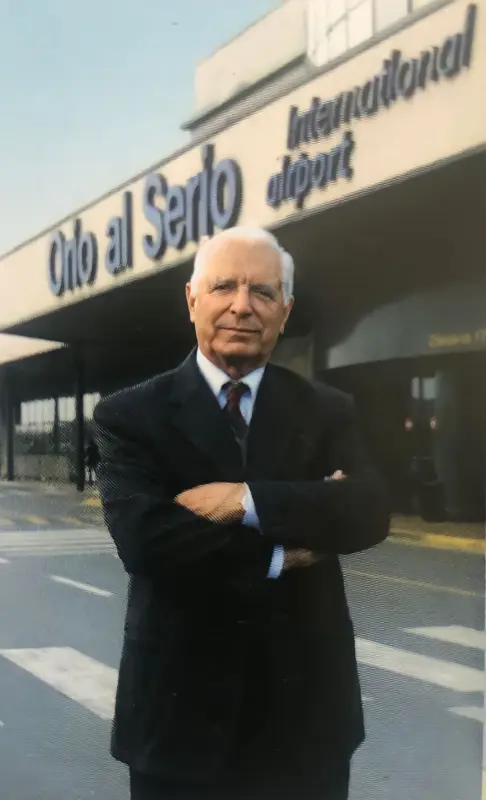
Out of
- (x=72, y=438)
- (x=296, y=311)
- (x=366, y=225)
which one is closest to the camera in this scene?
(x=296, y=311)

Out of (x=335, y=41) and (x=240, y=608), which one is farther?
(x=335, y=41)

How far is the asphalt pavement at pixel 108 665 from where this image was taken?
9.38 ft

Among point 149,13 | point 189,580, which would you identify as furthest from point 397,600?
point 149,13

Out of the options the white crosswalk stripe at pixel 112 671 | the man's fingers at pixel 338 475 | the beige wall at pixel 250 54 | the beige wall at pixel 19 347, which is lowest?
the white crosswalk stripe at pixel 112 671

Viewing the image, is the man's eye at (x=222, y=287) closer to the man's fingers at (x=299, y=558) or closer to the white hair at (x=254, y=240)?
the white hair at (x=254, y=240)

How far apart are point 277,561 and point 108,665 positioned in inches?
31.5

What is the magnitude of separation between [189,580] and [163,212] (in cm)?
113

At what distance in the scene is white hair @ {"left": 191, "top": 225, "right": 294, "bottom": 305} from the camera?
8.30 ft

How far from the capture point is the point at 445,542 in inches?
124

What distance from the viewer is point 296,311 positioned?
2676 millimetres

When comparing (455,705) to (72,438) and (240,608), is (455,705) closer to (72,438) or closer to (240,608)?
(240,608)

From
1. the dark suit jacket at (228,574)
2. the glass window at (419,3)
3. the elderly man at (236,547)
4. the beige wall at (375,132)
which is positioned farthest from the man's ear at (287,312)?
the glass window at (419,3)

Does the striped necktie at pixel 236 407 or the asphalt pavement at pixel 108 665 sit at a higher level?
the striped necktie at pixel 236 407

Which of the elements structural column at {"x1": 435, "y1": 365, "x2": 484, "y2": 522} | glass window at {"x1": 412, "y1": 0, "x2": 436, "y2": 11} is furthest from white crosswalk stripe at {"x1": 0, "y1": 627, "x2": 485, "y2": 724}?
glass window at {"x1": 412, "y1": 0, "x2": 436, "y2": 11}
